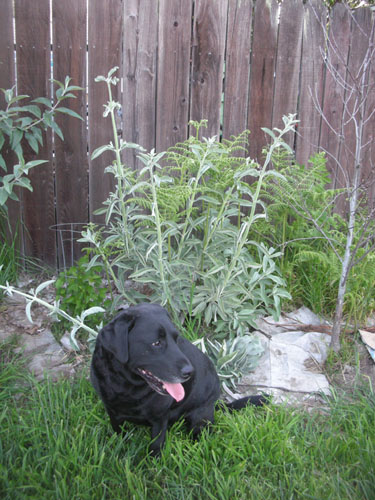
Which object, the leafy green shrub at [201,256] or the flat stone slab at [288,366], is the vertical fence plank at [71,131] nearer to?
the leafy green shrub at [201,256]

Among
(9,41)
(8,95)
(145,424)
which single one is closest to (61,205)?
(8,95)

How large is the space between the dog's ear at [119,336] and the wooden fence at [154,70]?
6.76 feet

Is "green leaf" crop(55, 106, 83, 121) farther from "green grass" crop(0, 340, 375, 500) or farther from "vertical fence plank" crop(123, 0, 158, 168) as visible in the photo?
"green grass" crop(0, 340, 375, 500)

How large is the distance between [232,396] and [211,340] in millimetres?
528

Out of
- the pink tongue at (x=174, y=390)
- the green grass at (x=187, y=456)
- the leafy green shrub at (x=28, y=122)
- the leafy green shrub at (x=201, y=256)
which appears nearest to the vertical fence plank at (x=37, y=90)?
the leafy green shrub at (x=28, y=122)

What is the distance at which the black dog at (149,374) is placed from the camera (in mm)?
1819

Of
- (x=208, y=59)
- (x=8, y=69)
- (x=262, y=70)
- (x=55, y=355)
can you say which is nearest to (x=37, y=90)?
(x=8, y=69)

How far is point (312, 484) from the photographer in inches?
71.9

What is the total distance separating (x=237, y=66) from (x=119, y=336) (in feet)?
9.58

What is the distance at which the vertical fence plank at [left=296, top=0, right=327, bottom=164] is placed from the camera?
3.86 metres

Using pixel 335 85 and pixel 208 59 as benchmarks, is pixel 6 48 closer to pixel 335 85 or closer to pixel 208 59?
pixel 208 59

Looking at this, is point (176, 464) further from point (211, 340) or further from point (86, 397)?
point (211, 340)

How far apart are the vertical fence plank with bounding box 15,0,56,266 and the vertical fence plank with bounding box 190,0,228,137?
1.25 m

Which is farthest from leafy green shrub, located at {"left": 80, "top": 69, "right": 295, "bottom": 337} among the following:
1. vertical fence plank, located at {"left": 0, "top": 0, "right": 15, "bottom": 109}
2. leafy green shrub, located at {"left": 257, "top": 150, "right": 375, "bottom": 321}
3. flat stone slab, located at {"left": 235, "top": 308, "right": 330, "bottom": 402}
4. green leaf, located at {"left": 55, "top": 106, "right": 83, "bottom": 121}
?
vertical fence plank, located at {"left": 0, "top": 0, "right": 15, "bottom": 109}
